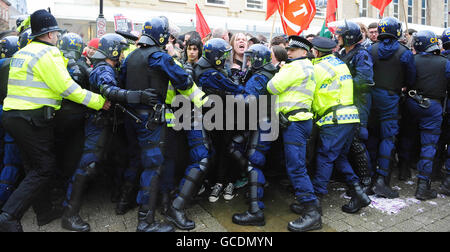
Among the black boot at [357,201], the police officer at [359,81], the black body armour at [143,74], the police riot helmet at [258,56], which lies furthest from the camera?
the police officer at [359,81]

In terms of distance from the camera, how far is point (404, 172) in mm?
5332

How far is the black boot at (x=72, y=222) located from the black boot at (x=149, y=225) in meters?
0.59

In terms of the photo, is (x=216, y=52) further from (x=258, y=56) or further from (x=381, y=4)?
(x=381, y=4)

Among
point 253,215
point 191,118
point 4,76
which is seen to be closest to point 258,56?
point 191,118

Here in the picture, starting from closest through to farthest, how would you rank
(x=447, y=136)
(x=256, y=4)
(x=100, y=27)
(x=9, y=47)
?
(x=9, y=47) < (x=447, y=136) < (x=100, y=27) < (x=256, y=4)

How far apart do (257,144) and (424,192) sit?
257cm

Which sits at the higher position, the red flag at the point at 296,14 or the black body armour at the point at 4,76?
the red flag at the point at 296,14

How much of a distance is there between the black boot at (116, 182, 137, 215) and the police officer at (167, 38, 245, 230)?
63 centimetres

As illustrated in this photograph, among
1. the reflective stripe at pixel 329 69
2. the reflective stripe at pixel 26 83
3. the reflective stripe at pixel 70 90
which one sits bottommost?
the reflective stripe at pixel 70 90

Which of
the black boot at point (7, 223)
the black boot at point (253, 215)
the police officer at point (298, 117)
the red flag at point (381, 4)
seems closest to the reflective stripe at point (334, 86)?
the police officer at point (298, 117)

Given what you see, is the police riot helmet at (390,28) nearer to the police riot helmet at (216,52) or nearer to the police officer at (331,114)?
the police officer at (331,114)

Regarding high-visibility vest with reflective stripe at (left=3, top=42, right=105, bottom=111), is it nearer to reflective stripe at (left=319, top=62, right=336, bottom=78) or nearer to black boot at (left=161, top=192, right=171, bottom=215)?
black boot at (left=161, top=192, right=171, bottom=215)

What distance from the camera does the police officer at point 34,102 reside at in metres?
3.21

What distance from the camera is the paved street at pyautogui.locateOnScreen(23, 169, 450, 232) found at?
3.62 m
